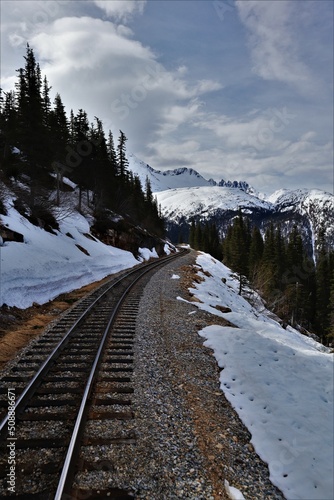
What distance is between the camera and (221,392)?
7176 mm

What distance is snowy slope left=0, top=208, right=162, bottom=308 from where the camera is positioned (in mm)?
15008

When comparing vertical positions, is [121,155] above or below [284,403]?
above

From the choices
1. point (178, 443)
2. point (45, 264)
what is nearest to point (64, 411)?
point (178, 443)

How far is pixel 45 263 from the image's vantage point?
18703 millimetres

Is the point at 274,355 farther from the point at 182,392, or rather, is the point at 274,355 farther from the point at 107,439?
the point at 107,439

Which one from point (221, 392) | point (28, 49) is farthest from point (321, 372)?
point (28, 49)

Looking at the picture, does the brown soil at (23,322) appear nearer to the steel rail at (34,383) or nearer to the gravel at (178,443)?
the steel rail at (34,383)

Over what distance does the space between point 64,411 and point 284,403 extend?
4691 mm

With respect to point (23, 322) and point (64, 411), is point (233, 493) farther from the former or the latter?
point (23, 322)

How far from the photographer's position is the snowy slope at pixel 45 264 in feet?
49.2

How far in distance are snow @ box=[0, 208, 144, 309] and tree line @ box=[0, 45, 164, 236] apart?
14.0 ft

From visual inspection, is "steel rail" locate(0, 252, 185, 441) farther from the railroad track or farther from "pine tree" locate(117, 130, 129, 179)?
"pine tree" locate(117, 130, 129, 179)

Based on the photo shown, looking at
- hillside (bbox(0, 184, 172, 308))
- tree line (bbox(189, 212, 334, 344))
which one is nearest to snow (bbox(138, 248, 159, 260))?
hillside (bbox(0, 184, 172, 308))

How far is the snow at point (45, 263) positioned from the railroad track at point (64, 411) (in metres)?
5.67
